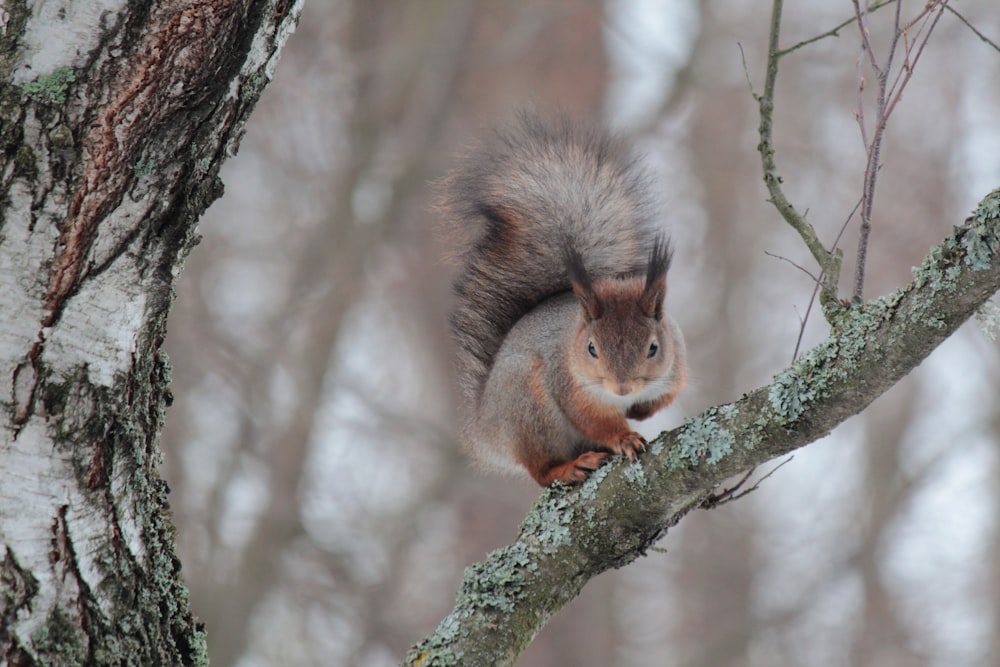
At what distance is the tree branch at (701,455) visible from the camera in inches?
58.7

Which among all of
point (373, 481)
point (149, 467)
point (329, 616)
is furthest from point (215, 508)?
point (149, 467)

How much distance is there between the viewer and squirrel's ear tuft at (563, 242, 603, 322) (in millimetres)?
2730

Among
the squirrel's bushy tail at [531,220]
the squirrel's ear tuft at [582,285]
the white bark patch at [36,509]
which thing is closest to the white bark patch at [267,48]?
the white bark patch at [36,509]

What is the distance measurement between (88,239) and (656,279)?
1613 mm

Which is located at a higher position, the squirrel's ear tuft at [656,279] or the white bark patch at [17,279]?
the squirrel's ear tuft at [656,279]

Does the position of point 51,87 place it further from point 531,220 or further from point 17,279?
point 531,220

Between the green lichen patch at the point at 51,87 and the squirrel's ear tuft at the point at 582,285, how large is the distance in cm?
147

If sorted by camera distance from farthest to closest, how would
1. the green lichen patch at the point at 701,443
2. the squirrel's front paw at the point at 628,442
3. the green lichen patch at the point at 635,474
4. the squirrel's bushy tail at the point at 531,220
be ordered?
1. the squirrel's bushy tail at the point at 531,220
2. the squirrel's front paw at the point at 628,442
3. the green lichen patch at the point at 635,474
4. the green lichen patch at the point at 701,443

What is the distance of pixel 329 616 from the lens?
596cm

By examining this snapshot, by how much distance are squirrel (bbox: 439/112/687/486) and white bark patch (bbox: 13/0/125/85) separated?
Answer: 146 cm

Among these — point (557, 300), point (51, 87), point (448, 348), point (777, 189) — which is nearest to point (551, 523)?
point (777, 189)

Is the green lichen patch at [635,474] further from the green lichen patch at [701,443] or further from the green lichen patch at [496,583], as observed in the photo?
the green lichen patch at [496,583]

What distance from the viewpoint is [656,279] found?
2.80 meters

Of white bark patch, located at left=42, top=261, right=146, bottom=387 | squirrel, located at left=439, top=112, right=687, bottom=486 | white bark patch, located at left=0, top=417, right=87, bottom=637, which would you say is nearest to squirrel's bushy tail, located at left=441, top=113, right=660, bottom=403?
Result: squirrel, located at left=439, top=112, right=687, bottom=486
